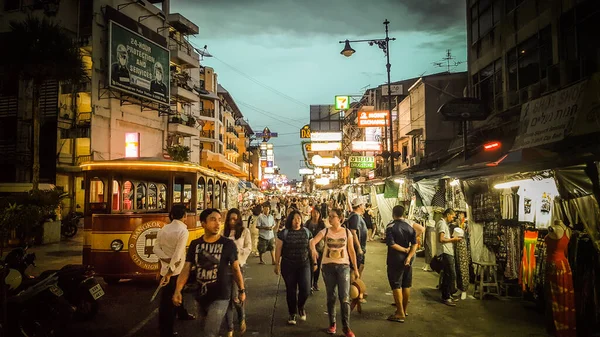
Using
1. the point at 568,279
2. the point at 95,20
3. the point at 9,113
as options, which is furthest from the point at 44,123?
the point at 568,279

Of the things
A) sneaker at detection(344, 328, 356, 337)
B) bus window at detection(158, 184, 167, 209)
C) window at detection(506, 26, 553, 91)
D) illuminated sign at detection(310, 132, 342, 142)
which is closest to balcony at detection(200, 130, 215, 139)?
illuminated sign at detection(310, 132, 342, 142)

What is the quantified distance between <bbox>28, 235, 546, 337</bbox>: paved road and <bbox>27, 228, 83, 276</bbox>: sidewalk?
13.8ft

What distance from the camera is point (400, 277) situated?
7.45m

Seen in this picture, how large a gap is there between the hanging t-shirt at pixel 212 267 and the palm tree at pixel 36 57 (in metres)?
17.6

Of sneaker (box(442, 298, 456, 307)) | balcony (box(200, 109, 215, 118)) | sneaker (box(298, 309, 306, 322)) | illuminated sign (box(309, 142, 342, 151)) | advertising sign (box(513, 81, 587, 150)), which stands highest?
balcony (box(200, 109, 215, 118))

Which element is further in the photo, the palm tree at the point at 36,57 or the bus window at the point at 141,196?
the palm tree at the point at 36,57

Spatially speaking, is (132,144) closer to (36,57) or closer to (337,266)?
(36,57)

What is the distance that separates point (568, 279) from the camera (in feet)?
20.4

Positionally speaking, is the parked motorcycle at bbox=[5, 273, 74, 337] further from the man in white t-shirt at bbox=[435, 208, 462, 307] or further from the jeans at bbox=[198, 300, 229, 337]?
the man in white t-shirt at bbox=[435, 208, 462, 307]

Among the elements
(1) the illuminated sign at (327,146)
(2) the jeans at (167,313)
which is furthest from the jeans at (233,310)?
(1) the illuminated sign at (327,146)

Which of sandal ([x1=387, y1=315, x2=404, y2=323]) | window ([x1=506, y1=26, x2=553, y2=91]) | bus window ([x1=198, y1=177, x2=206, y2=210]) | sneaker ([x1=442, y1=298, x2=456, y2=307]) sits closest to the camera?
sandal ([x1=387, y1=315, x2=404, y2=323])

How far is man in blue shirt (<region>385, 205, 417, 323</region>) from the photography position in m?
7.38

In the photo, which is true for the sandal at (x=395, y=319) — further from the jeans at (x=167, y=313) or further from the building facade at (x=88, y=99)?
the building facade at (x=88, y=99)

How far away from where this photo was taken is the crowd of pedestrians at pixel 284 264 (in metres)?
4.93
